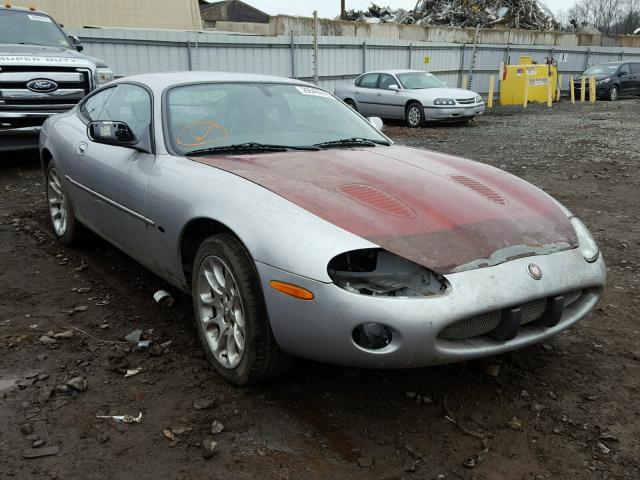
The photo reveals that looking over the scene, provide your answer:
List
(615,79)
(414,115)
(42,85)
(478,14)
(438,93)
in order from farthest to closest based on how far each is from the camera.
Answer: (478,14) → (615,79) → (414,115) → (438,93) → (42,85)

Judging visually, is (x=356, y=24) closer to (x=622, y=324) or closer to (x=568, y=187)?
(x=568, y=187)

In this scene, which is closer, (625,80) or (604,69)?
(625,80)

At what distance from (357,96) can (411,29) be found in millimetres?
13666

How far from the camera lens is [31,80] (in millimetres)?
7629

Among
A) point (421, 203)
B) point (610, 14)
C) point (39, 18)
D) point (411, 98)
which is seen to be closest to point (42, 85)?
point (39, 18)

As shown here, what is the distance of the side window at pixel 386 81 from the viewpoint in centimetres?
1480

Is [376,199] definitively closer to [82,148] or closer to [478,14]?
[82,148]

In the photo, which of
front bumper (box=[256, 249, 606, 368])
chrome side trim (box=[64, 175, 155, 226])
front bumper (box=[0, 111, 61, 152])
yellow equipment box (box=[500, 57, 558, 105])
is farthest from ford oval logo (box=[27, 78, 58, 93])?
yellow equipment box (box=[500, 57, 558, 105])

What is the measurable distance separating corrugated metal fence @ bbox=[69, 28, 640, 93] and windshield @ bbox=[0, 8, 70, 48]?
351cm

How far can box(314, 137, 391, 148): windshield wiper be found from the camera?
146 inches

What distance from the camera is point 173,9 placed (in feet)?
81.7

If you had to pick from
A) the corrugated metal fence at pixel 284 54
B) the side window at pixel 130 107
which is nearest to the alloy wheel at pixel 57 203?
the side window at pixel 130 107

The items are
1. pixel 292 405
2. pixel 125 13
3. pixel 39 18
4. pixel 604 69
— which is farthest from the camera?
pixel 125 13

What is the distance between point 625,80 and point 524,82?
5.39 m
